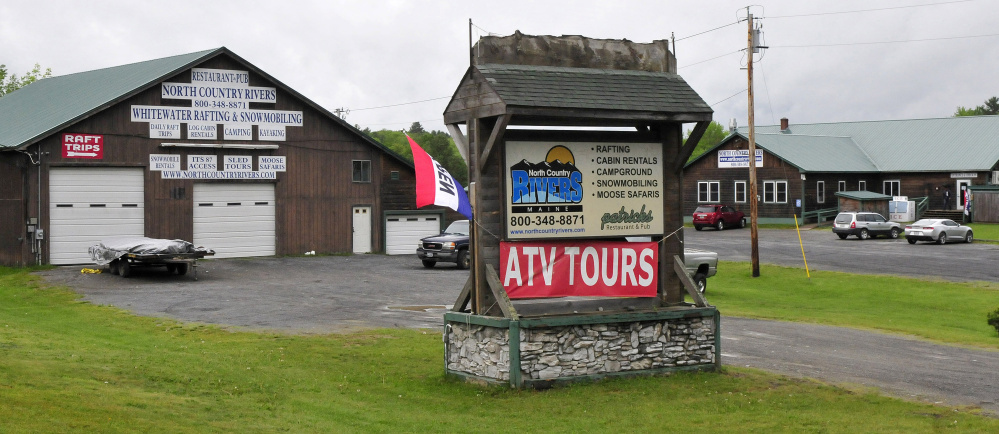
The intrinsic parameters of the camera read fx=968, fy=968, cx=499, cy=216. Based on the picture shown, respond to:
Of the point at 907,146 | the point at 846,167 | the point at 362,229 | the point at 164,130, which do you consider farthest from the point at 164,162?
the point at 907,146

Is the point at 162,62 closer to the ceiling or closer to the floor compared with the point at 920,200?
closer to the ceiling

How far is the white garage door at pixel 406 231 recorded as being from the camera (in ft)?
140

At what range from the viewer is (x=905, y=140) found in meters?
65.9

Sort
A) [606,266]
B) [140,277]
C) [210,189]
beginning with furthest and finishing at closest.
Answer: [210,189] → [140,277] → [606,266]

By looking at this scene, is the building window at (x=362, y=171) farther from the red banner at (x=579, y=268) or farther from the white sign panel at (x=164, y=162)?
the red banner at (x=579, y=268)

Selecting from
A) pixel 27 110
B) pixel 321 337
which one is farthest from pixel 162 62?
pixel 321 337

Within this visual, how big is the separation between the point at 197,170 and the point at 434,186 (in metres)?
26.5

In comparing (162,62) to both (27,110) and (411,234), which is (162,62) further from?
(411,234)

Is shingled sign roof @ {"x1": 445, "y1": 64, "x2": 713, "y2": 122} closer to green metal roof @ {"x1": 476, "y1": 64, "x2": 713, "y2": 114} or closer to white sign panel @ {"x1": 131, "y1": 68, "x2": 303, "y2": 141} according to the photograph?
green metal roof @ {"x1": 476, "y1": 64, "x2": 713, "y2": 114}

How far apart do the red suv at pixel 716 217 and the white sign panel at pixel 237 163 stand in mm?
28366

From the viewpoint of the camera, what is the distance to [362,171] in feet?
137

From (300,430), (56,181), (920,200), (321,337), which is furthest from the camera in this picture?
(920,200)

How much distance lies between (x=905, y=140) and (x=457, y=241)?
43516mm

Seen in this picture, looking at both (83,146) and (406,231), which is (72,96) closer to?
(83,146)
